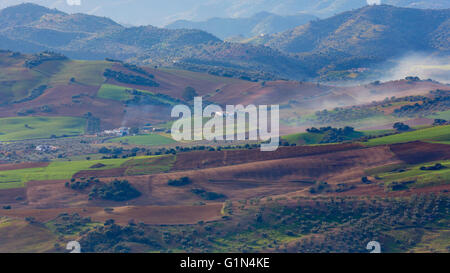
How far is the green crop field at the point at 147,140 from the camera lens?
393 ft

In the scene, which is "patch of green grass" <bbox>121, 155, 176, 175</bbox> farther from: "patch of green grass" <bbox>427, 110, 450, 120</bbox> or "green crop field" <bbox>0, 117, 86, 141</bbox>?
"patch of green grass" <bbox>427, 110, 450, 120</bbox>

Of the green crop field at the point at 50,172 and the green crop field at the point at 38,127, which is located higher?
the green crop field at the point at 38,127

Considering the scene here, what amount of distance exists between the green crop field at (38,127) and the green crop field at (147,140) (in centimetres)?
1292

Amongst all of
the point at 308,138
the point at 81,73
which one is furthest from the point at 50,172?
the point at 81,73

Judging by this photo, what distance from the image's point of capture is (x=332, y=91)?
174 metres

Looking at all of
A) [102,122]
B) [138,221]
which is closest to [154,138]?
[102,122]

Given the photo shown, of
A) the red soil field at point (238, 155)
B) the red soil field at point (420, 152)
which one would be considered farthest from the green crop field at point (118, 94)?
the red soil field at point (420, 152)

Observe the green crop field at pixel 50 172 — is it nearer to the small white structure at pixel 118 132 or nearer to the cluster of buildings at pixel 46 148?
the cluster of buildings at pixel 46 148

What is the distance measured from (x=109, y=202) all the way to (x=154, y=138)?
167 ft

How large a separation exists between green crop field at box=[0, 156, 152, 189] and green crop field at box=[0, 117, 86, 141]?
1518 inches

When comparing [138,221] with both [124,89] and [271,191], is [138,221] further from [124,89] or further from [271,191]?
[124,89]

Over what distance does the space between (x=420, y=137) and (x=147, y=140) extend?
53368mm

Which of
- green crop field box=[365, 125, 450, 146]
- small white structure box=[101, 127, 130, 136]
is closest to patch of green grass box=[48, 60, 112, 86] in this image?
small white structure box=[101, 127, 130, 136]

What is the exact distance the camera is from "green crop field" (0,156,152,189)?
3233 inches
